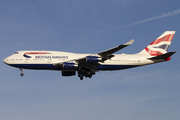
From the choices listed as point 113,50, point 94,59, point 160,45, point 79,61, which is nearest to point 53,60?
point 79,61

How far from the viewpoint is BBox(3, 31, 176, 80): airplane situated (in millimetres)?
46300

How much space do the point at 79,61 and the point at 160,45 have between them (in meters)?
18.3

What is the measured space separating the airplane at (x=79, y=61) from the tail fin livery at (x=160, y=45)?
3.52ft

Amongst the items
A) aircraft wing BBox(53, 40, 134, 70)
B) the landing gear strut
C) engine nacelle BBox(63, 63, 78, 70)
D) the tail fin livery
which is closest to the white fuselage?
aircraft wing BBox(53, 40, 134, 70)

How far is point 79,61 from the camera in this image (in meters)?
46.8

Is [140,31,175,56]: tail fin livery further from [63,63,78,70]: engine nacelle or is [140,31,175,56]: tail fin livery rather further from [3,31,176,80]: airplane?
[63,63,78,70]: engine nacelle

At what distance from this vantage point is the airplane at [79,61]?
1823 inches

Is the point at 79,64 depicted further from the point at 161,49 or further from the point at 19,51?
the point at 161,49

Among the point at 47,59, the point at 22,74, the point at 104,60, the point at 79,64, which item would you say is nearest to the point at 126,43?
the point at 104,60

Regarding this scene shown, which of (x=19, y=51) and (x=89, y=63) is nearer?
(x=89, y=63)

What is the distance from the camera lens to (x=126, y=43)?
132 ft

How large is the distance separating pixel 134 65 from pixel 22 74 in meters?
21.2

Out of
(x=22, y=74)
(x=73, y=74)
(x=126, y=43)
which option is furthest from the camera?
(x=73, y=74)

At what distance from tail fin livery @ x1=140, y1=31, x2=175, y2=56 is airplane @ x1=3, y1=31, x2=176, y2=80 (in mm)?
1072
